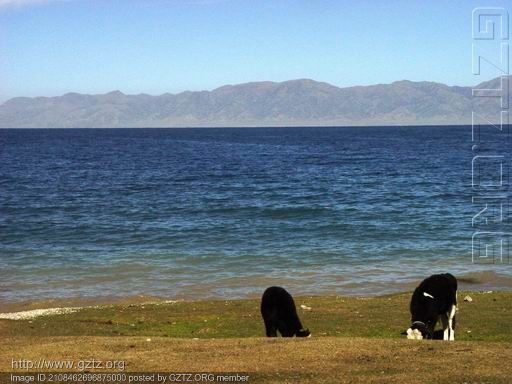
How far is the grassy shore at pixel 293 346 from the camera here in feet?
38.1

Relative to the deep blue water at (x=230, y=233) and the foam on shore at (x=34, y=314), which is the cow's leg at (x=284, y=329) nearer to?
the foam on shore at (x=34, y=314)

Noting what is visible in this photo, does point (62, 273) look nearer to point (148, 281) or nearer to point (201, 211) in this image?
point (148, 281)

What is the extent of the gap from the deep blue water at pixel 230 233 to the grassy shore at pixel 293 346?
7.28 meters

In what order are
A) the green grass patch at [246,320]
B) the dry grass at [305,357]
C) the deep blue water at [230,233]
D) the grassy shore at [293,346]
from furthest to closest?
the deep blue water at [230,233] → the green grass patch at [246,320] → the grassy shore at [293,346] → the dry grass at [305,357]

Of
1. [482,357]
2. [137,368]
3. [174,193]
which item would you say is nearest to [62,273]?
[137,368]

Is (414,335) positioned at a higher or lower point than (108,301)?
higher

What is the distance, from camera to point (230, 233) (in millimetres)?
43062

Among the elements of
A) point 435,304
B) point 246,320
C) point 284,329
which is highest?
point 435,304

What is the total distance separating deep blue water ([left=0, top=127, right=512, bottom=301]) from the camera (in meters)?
30.0

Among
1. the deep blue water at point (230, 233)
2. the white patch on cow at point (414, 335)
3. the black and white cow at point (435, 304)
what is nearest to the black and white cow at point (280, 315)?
the white patch on cow at point (414, 335)

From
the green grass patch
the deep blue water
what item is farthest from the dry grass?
the deep blue water

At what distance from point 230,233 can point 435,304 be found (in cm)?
2818

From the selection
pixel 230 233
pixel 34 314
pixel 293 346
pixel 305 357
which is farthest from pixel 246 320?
pixel 230 233

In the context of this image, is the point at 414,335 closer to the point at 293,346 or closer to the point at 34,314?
the point at 293,346
